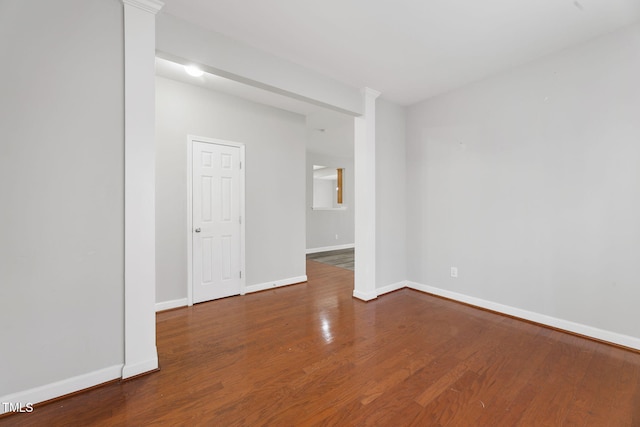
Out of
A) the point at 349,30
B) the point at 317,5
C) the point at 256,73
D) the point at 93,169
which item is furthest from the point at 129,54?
the point at 349,30

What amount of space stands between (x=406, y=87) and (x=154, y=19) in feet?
9.06

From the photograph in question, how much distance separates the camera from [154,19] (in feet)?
6.35

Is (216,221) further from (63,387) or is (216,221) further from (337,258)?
(337,258)

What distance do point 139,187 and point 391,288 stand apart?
328cm

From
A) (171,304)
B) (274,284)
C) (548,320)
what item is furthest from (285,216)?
(548,320)

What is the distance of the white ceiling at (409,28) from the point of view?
1.99m

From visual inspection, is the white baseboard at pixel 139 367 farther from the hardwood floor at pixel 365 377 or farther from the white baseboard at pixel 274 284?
the white baseboard at pixel 274 284

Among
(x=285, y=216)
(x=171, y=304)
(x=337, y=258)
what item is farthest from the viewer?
(x=337, y=258)

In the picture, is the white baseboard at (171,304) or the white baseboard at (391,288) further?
the white baseboard at (391,288)

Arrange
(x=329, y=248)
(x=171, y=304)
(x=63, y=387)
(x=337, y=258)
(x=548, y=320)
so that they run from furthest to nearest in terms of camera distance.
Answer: (x=329, y=248) → (x=337, y=258) → (x=171, y=304) → (x=548, y=320) → (x=63, y=387)

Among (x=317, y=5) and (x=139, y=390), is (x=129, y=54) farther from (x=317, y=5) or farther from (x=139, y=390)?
(x=139, y=390)

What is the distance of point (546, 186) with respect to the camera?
8.74 ft

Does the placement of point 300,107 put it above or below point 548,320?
above

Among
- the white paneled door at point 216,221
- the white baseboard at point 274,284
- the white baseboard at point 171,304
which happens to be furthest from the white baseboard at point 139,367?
the white baseboard at point 274,284
